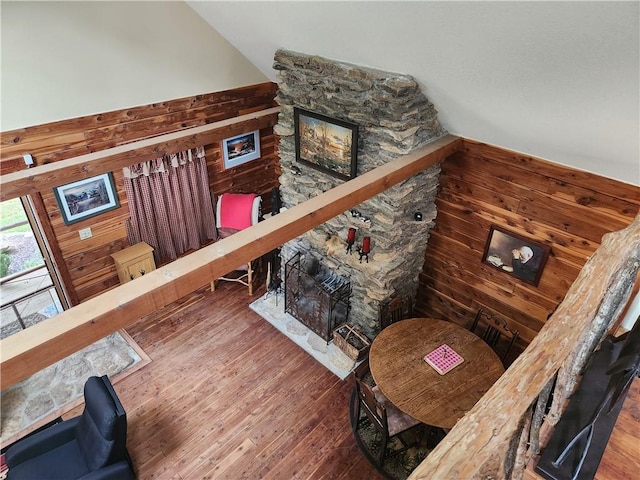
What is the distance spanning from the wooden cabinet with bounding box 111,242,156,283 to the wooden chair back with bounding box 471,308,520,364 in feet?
11.6

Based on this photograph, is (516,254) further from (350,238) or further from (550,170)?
(350,238)

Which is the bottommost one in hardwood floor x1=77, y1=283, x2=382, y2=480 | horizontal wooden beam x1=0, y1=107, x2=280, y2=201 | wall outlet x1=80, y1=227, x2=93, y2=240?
hardwood floor x1=77, y1=283, x2=382, y2=480

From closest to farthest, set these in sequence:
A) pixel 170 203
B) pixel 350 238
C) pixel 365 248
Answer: pixel 365 248 → pixel 350 238 → pixel 170 203

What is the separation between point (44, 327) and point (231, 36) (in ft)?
11.5

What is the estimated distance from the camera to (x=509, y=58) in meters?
2.47

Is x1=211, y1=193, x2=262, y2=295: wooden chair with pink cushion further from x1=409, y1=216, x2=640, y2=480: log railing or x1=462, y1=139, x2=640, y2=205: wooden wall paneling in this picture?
x1=409, y1=216, x2=640, y2=480: log railing

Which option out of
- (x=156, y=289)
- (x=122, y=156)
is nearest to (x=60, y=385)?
(x=122, y=156)

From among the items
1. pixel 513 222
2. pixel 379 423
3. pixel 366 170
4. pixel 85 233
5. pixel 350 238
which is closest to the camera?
pixel 379 423

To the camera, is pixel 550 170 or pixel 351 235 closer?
pixel 550 170

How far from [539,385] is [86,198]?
427cm

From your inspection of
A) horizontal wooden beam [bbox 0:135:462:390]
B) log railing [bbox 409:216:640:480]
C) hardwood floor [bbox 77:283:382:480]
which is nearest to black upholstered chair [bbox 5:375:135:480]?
hardwood floor [bbox 77:283:382:480]

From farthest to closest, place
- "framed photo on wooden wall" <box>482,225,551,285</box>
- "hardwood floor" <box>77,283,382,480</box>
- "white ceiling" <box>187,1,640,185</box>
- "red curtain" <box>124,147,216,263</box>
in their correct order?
1. "red curtain" <box>124,147,216,263</box>
2. "framed photo on wooden wall" <box>482,225,551,285</box>
3. "hardwood floor" <box>77,283,382,480</box>
4. "white ceiling" <box>187,1,640,185</box>

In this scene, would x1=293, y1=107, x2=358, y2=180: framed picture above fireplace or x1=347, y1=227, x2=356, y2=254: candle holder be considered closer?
x1=293, y1=107, x2=358, y2=180: framed picture above fireplace

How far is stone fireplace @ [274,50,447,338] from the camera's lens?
141 inches
